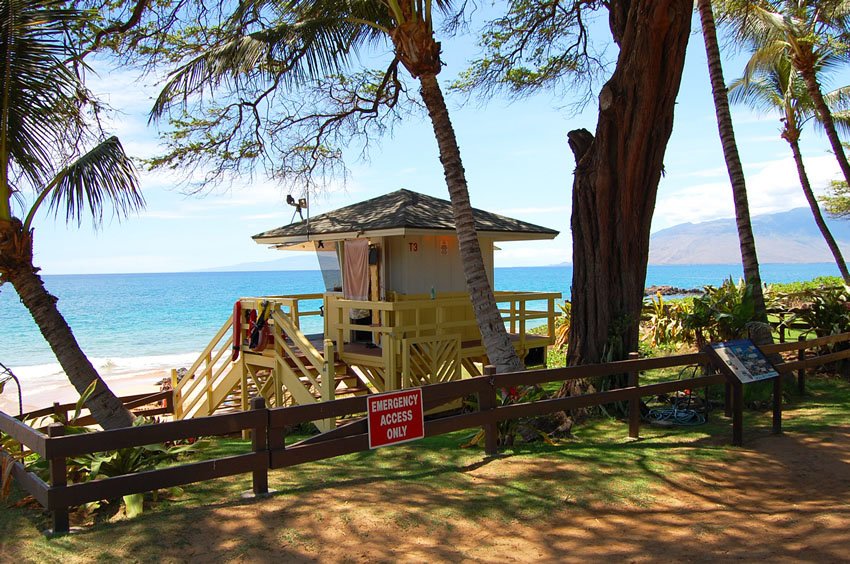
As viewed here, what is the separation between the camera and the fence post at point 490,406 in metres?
6.82

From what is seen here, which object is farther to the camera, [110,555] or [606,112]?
[606,112]

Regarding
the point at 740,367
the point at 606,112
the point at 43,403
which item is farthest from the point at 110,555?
the point at 43,403

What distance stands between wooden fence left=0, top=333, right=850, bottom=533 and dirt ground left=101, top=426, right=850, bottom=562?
→ 36cm

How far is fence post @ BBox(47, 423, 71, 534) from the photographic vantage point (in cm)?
471

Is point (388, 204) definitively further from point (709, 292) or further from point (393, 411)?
point (393, 411)

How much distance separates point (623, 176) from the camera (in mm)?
9656

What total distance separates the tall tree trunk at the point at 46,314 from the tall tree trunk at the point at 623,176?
6.70 metres

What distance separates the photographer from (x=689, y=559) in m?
4.48

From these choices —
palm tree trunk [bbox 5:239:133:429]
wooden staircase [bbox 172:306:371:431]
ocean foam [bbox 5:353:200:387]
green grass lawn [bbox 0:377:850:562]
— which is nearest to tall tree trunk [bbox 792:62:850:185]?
green grass lawn [bbox 0:377:850:562]

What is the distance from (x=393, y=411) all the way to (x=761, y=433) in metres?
5.05

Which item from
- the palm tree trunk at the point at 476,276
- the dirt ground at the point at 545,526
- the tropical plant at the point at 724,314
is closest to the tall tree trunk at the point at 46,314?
the dirt ground at the point at 545,526

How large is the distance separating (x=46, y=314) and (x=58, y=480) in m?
3.18

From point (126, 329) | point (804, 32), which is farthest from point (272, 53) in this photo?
point (126, 329)

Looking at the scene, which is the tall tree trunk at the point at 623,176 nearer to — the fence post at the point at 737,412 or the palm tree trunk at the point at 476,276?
the palm tree trunk at the point at 476,276
